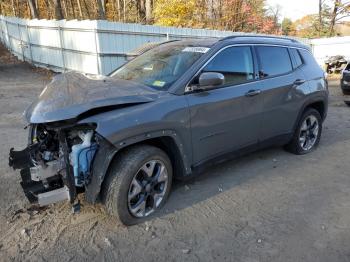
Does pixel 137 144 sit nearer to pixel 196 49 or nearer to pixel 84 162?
pixel 84 162

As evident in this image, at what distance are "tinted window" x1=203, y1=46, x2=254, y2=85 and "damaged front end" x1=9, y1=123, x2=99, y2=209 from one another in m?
1.61

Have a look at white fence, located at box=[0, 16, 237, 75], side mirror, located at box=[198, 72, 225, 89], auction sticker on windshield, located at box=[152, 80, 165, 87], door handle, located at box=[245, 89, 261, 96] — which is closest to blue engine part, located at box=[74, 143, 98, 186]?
auction sticker on windshield, located at box=[152, 80, 165, 87]

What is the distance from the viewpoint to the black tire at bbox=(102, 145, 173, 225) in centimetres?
333

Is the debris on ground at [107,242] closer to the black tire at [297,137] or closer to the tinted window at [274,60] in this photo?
the tinted window at [274,60]

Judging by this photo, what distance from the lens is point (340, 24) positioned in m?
30.6

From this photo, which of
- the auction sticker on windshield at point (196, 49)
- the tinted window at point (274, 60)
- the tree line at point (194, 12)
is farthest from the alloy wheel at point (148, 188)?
the tree line at point (194, 12)

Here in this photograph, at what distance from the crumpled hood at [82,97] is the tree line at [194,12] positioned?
51.7 feet

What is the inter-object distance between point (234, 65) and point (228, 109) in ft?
1.96

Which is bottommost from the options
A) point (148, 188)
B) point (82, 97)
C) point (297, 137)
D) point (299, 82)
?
point (297, 137)

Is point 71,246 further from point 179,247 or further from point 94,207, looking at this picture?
point 179,247

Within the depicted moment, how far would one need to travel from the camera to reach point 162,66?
4.21 m

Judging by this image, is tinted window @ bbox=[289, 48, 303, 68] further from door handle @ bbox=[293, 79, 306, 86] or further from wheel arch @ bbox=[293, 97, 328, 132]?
wheel arch @ bbox=[293, 97, 328, 132]

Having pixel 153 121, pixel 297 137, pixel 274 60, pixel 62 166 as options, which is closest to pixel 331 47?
pixel 297 137

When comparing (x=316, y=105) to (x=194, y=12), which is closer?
(x=316, y=105)
